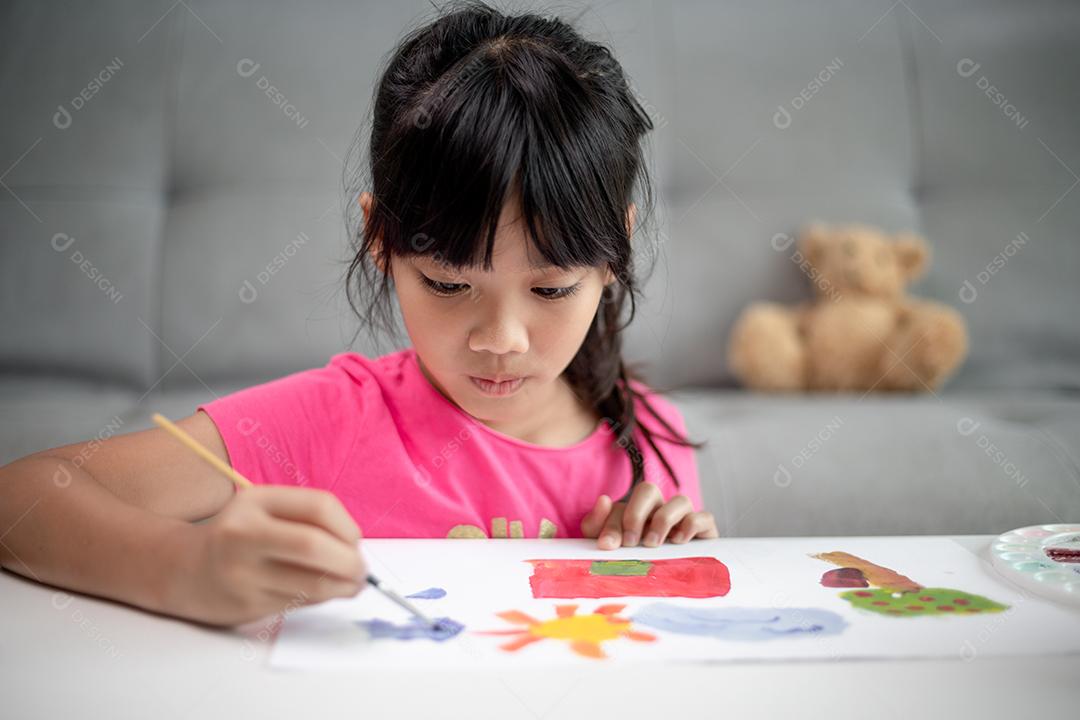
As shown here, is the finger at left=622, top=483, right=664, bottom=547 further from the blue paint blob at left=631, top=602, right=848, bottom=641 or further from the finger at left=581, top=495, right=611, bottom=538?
the blue paint blob at left=631, top=602, right=848, bottom=641

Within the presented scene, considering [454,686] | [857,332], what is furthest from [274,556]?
[857,332]

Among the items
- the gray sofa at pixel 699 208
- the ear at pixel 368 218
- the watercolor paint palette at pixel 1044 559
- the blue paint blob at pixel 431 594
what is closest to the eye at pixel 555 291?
the ear at pixel 368 218

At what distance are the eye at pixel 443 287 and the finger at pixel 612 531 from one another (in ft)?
0.76

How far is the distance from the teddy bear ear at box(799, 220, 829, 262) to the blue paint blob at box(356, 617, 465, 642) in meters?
1.28

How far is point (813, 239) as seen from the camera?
5.67 ft

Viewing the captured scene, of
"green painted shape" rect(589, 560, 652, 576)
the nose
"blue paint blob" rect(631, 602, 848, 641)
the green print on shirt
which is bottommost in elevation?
"blue paint blob" rect(631, 602, 848, 641)

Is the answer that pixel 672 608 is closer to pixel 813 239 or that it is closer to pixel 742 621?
pixel 742 621

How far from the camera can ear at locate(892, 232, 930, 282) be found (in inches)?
66.9

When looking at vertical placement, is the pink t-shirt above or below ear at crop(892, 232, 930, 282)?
below

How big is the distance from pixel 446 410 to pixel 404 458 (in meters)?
0.06

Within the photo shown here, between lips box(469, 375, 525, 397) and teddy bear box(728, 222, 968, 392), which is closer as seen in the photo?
lips box(469, 375, 525, 397)

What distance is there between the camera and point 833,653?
585 mm

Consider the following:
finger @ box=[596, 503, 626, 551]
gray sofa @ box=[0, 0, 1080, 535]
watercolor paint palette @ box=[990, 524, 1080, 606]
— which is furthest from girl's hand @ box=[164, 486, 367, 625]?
gray sofa @ box=[0, 0, 1080, 535]

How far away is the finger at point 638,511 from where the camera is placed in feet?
2.67
